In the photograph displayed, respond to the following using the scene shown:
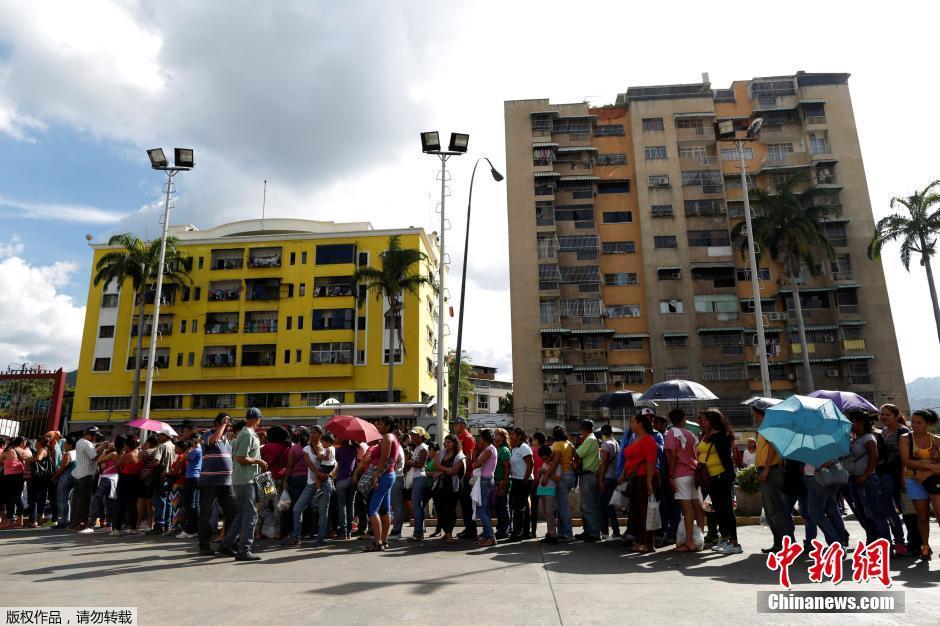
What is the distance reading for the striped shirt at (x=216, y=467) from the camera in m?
7.90

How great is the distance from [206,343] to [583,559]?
1692 inches

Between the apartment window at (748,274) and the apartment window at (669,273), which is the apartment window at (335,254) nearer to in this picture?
the apartment window at (669,273)

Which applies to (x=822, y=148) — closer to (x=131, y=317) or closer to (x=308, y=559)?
(x=308, y=559)

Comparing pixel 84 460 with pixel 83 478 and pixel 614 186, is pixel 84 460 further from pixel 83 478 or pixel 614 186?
pixel 614 186

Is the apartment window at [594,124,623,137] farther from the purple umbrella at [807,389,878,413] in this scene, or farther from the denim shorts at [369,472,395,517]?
the denim shorts at [369,472,395,517]

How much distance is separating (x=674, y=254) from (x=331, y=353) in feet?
88.3

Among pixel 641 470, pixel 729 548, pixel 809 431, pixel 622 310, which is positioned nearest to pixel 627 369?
pixel 622 310

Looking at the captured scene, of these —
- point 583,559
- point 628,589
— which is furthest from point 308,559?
point 628,589

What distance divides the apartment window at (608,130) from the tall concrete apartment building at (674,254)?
116 mm

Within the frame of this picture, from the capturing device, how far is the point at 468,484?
388 inches

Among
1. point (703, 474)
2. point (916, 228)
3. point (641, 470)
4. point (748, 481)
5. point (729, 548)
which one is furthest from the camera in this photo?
point (916, 228)

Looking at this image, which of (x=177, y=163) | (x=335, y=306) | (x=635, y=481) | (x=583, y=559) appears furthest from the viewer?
(x=335, y=306)

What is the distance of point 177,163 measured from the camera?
26891 millimetres

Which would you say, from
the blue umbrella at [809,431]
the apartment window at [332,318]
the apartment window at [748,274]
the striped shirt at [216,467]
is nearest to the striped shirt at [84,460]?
the striped shirt at [216,467]
